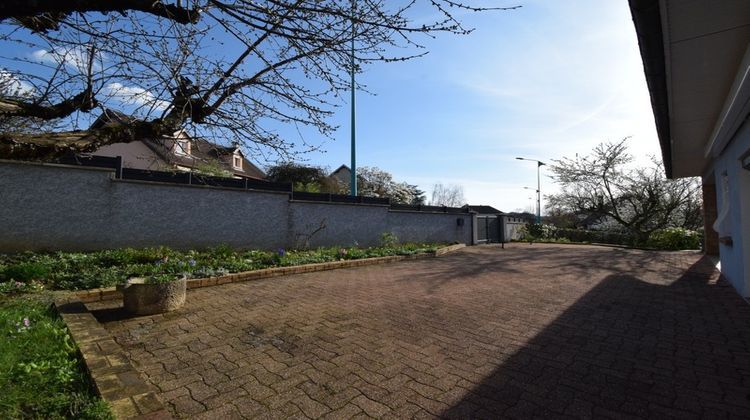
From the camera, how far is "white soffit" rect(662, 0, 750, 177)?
3.08m

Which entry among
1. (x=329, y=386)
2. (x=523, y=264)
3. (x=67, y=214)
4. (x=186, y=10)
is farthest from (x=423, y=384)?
(x=67, y=214)

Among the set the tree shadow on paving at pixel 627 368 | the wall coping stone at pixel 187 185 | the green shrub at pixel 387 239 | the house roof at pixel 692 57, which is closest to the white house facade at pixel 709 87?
the house roof at pixel 692 57

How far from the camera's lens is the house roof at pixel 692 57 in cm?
307

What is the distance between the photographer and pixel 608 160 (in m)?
20.1

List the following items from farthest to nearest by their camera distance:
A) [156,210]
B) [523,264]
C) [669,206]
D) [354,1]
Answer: [669,206], [523,264], [156,210], [354,1]

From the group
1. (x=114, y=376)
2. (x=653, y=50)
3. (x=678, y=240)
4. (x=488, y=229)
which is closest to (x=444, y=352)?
(x=114, y=376)

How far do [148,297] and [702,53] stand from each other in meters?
7.13

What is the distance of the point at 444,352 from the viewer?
3.56m

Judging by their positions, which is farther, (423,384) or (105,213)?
(105,213)

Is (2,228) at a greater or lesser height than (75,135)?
lesser

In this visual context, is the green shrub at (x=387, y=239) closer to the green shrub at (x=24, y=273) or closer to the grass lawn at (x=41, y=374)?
the green shrub at (x=24, y=273)

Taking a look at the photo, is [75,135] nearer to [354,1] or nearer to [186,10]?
[186,10]

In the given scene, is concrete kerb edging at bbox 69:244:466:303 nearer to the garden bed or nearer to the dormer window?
the garden bed

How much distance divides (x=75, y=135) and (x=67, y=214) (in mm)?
8238
